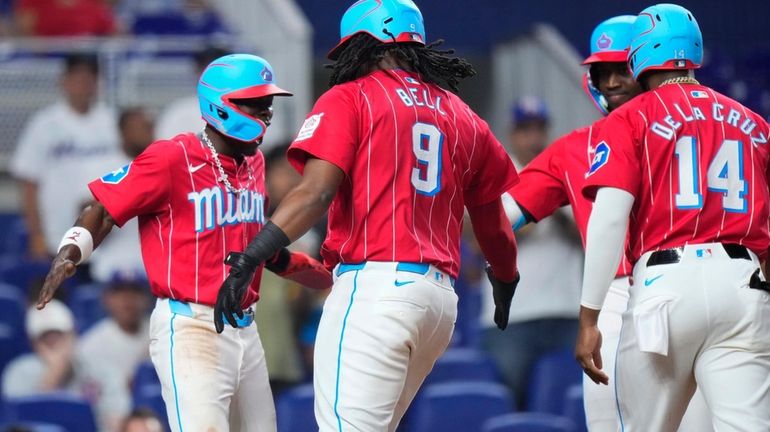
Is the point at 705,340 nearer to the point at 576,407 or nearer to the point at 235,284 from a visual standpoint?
the point at 235,284

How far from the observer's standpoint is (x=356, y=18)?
451 centimetres

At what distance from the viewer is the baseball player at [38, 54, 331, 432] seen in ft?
15.7

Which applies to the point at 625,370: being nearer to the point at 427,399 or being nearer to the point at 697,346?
the point at 697,346

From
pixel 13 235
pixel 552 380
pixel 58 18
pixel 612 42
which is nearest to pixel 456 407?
pixel 552 380

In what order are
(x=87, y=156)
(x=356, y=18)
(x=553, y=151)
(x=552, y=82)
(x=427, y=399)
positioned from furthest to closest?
(x=552, y=82)
(x=87, y=156)
(x=427, y=399)
(x=553, y=151)
(x=356, y=18)

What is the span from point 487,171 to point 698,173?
732mm

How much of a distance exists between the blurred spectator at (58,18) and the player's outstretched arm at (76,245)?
5973 millimetres

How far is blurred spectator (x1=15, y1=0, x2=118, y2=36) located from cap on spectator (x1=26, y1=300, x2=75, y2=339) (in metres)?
3.40

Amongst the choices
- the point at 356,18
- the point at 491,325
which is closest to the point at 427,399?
the point at 491,325

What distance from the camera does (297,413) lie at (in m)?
6.97

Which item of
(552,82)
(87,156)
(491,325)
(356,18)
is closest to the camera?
(356,18)

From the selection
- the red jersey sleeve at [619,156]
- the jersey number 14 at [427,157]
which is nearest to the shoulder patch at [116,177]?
the jersey number 14 at [427,157]

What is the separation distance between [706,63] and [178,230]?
686 cm

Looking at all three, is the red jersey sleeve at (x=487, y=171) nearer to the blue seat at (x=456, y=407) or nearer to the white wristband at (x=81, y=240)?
the white wristband at (x=81, y=240)
